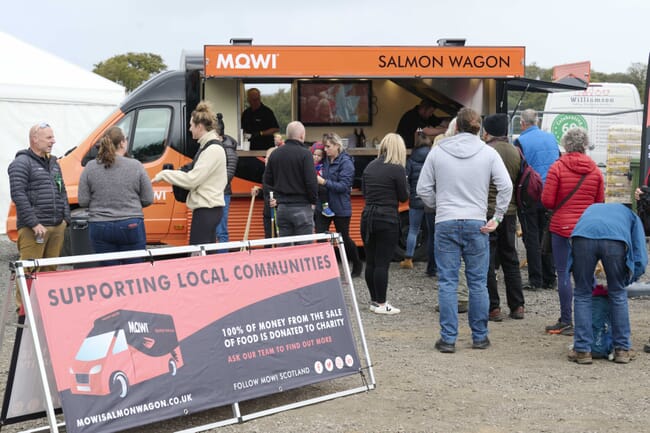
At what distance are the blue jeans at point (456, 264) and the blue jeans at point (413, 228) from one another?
398 centimetres

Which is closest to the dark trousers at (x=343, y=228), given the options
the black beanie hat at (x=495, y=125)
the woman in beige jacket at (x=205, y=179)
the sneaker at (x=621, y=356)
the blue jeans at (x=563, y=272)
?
the black beanie hat at (x=495, y=125)

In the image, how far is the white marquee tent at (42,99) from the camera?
1559cm

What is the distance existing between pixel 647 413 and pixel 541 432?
81 centimetres

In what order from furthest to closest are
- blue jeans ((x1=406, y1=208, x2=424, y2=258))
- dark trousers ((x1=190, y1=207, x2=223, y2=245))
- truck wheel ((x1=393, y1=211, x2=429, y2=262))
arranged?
truck wheel ((x1=393, y1=211, x2=429, y2=262)) < blue jeans ((x1=406, y1=208, x2=424, y2=258)) < dark trousers ((x1=190, y1=207, x2=223, y2=245))

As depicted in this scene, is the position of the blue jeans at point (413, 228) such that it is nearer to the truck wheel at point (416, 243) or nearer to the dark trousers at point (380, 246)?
the truck wheel at point (416, 243)

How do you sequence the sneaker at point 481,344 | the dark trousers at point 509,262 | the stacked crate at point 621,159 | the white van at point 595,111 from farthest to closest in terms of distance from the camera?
the white van at point 595,111, the stacked crate at point 621,159, the dark trousers at point 509,262, the sneaker at point 481,344

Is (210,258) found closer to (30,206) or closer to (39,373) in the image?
(39,373)

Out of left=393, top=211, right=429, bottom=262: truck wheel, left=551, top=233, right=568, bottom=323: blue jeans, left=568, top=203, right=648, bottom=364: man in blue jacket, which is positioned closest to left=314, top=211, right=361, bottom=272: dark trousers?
left=393, top=211, right=429, bottom=262: truck wheel

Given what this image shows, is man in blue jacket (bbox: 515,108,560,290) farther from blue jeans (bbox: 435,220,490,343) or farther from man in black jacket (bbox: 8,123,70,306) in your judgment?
man in black jacket (bbox: 8,123,70,306)

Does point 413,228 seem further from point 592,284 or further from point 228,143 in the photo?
point 592,284

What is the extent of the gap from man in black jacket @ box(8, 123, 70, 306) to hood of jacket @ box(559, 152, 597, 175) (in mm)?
4318

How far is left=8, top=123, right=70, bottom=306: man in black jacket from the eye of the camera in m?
7.51

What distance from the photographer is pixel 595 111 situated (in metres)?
18.8

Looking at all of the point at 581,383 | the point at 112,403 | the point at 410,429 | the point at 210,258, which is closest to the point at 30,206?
the point at 210,258
